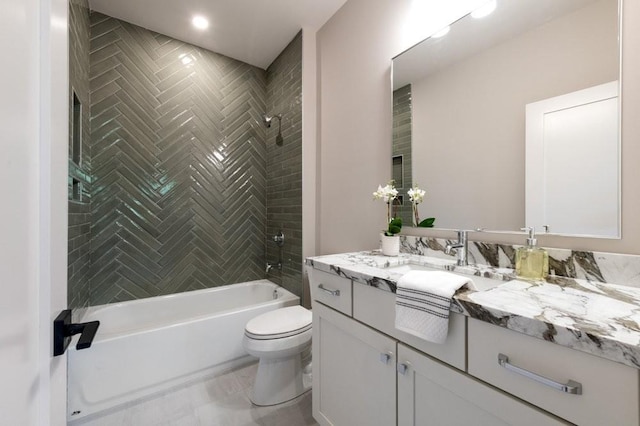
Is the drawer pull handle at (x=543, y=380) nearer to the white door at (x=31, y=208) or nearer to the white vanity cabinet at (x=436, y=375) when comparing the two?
the white vanity cabinet at (x=436, y=375)

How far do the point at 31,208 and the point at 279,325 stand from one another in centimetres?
150

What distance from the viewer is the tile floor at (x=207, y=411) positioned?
1.55 meters

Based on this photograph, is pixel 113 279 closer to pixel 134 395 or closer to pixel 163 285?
pixel 163 285

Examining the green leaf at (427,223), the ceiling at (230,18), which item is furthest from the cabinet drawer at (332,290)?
the ceiling at (230,18)

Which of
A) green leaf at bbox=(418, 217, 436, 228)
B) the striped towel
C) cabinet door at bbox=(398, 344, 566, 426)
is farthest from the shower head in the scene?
cabinet door at bbox=(398, 344, 566, 426)

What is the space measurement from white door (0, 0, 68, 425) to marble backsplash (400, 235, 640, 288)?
145cm

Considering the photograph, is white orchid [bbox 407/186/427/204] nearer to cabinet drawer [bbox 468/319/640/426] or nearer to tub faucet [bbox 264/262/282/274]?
cabinet drawer [bbox 468/319/640/426]

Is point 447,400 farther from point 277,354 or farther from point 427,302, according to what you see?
point 277,354

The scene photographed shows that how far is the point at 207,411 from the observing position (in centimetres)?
163

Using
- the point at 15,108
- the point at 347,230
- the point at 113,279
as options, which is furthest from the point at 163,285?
the point at 15,108

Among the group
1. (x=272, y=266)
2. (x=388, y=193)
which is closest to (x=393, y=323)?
(x=388, y=193)

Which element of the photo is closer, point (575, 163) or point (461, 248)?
point (575, 163)

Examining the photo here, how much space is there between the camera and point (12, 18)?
0.42 meters

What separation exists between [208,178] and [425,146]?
6.97ft
